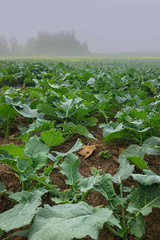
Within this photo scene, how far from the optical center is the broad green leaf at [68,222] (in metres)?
0.84

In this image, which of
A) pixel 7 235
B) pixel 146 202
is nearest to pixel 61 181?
pixel 7 235

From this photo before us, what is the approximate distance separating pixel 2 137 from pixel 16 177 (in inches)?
37.1

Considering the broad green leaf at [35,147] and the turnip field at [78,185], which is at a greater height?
the broad green leaf at [35,147]

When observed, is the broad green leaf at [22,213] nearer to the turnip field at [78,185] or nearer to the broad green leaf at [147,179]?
the turnip field at [78,185]

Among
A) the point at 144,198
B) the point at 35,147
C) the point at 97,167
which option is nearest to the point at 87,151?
the point at 97,167

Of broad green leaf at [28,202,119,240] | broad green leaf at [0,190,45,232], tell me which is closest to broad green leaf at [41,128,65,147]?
broad green leaf at [0,190,45,232]

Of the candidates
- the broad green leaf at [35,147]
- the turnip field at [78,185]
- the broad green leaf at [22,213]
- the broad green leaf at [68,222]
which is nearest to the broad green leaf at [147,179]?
the turnip field at [78,185]

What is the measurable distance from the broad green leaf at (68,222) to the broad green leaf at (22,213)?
46mm

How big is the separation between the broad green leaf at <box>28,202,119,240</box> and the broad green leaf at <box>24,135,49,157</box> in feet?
1.82

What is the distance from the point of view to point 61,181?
150 cm

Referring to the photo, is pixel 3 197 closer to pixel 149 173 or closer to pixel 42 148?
pixel 42 148

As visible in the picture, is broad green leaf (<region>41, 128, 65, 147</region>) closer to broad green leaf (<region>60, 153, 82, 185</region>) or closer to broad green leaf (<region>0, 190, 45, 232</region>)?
broad green leaf (<region>60, 153, 82, 185</region>)

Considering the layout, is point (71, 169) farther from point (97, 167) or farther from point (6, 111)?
point (6, 111)

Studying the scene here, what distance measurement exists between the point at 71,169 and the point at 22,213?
0.44m
